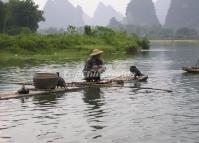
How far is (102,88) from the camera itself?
2108 centimetres

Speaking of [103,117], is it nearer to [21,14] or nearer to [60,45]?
[60,45]

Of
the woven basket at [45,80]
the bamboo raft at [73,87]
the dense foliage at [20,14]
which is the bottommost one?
the bamboo raft at [73,87]

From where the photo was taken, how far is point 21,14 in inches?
2963

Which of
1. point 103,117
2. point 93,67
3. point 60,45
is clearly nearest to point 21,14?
point 60,45

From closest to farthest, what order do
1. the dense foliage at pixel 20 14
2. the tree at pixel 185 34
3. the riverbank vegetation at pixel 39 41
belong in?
the riverbank vegetation at pixel 39 41
the dense foliage at pixel 20 14
the tree at pixel 185 34

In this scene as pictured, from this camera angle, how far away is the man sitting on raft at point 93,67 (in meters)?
21.1

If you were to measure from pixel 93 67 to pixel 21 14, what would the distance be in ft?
185

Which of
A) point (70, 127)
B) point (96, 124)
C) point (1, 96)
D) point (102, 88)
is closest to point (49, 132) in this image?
point (70, 127)

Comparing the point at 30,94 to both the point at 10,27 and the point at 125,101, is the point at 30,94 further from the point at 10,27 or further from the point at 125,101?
the point at 10,27

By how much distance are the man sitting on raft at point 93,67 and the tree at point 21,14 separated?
55.1 m

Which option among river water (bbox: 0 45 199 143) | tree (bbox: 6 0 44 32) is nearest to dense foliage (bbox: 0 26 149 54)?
tree (bbox: 6 0 44 32)

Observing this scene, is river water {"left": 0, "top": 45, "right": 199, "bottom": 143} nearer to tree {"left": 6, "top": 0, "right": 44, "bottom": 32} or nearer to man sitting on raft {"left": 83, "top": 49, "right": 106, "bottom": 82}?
man sitting on raft {"left": 83, "top": 49, "right": 106, "bottom": 82}

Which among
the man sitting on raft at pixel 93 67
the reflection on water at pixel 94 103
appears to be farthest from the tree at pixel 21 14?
the reflection on water at pixel 94 103

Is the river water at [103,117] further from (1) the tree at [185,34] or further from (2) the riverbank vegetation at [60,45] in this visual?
(1) the tree at [185,34]
